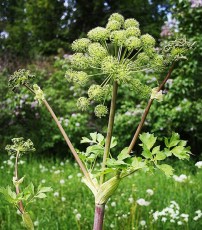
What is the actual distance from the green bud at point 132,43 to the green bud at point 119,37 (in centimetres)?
2

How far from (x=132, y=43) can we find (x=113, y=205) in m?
2.70

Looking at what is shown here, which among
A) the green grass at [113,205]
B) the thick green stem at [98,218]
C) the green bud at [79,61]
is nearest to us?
the thick green stem at [98,218]

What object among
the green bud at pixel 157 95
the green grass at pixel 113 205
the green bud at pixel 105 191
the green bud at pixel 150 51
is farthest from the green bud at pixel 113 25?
the green grass at pixel 113 205

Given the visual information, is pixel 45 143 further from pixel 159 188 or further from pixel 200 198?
pixel 200 198

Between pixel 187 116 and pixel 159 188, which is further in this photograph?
pixel 187 116

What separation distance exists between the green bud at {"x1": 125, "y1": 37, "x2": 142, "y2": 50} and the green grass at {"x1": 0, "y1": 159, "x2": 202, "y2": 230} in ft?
5.44

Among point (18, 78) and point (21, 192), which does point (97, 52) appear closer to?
point (18, 78)

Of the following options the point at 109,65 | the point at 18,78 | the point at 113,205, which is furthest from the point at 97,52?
the point at 113,205

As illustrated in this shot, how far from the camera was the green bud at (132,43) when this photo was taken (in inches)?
48.4

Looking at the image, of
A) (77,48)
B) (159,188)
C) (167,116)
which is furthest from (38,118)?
(77,48)

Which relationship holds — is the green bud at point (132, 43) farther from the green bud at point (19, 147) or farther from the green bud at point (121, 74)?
the green bud at point (19, 147)

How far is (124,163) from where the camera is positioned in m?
1.16

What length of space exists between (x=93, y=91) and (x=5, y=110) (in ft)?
23.6

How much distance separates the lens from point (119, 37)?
49.3 inches
